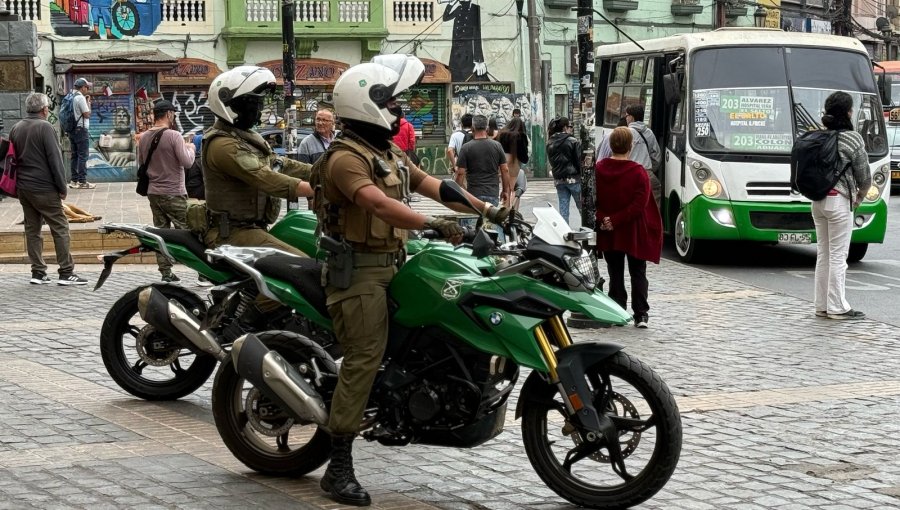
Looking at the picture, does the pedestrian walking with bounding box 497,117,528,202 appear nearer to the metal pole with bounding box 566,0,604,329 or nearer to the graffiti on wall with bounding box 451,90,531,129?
the metal pole with bounding box 566,0,604,329

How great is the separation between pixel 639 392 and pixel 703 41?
42.3 ft

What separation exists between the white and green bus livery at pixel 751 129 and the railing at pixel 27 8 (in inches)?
861

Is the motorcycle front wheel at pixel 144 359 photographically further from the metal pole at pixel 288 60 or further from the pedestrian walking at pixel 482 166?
the metal pole at pixel 288 60

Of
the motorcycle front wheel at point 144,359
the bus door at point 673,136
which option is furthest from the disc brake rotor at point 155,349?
the bus door at point 673,136

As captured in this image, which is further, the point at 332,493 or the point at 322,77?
the point at 322,77

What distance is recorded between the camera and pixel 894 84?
3659 cm

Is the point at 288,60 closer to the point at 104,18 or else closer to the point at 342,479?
the point at 104,18

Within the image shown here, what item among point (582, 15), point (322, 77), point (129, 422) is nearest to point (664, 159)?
point (582, 15)

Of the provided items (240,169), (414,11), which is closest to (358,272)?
(240,169)

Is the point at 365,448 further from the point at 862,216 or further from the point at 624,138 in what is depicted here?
the point at 862,216

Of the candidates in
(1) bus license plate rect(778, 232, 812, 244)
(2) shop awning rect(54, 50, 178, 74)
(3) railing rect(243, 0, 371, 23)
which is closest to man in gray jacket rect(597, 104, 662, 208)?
(1) bus license plate rect(778, 232, 812, 244)

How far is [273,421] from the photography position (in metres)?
6.66

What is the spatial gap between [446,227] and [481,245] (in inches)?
6.9

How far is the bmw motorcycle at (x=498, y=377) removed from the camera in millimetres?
5941
